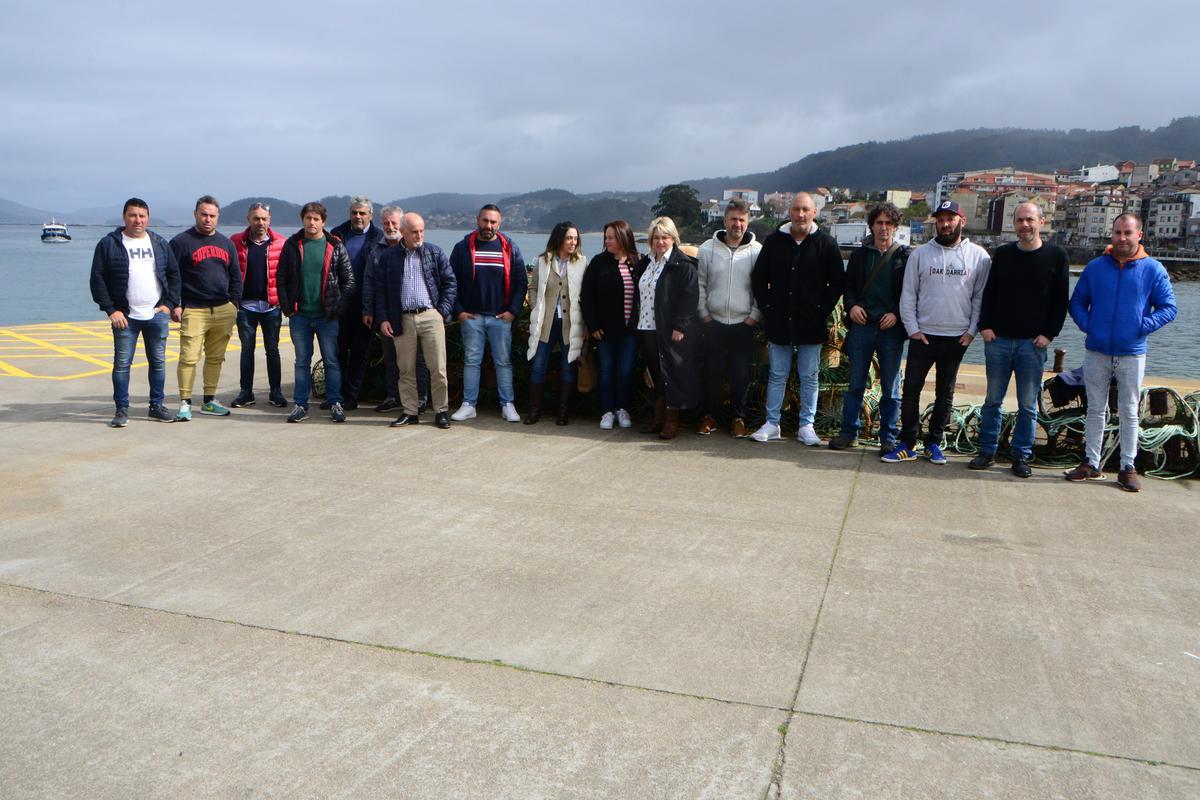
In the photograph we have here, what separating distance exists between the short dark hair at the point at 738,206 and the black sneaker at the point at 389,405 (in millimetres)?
3633

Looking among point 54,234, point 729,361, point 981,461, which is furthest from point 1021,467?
point 54,234

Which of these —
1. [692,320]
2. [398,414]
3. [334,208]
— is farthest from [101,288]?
[334,208]

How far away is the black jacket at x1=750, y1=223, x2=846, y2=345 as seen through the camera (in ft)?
23.3

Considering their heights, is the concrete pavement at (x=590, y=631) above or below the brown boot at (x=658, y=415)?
below

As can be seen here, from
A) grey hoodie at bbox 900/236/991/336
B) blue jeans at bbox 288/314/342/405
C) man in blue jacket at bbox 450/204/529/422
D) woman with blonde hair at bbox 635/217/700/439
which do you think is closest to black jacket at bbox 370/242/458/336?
man in blue jacket at bbox 450/204/529/422

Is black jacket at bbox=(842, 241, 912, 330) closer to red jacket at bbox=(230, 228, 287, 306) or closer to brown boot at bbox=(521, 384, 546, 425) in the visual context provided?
brown boot at bbox=(521, 384, 546, 425)

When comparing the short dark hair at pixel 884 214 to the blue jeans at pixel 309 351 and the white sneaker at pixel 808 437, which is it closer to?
the white sneaker at pixel 808 437

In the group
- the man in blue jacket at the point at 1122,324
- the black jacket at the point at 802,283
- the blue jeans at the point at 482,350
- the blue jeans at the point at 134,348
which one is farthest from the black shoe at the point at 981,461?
the blue jeans at the point at 134,348

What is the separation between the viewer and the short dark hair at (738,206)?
7.17 metres

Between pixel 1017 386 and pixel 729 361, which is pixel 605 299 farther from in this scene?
pixel 1017 386

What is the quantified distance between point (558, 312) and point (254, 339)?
313 cm

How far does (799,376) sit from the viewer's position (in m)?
7.53

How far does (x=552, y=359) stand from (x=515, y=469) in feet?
7.15

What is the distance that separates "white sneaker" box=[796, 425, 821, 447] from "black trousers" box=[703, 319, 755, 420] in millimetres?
540
